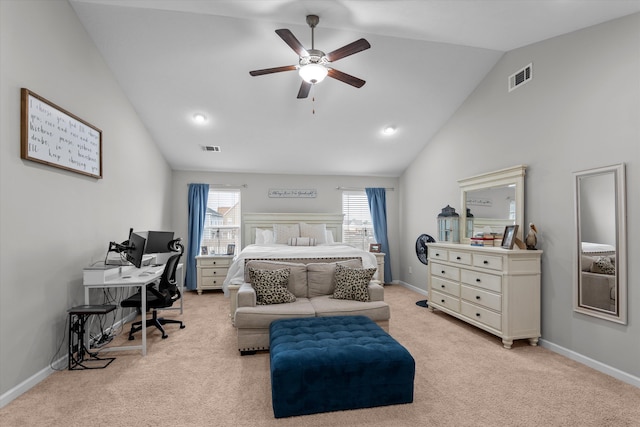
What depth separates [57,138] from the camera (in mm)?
2805

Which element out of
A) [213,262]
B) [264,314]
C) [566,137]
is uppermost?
[566,137]

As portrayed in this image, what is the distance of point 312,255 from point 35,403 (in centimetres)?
310

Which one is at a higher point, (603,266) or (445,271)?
(603,266)

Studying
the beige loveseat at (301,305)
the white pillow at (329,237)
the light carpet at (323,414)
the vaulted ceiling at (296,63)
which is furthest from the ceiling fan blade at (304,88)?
the white pillow at (329,237)

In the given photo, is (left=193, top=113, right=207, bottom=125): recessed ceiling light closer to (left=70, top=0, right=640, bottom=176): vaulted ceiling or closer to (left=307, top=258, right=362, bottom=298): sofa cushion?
(left=70, top=0, right=640, bottom=176): vaulted ceiling

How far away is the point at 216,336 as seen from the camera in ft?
11.8

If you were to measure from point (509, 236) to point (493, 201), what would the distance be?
2.22 feet

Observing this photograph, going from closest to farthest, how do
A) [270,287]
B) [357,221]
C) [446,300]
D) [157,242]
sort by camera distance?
[270,287] → [446,300] → [157,242] → [357,221]

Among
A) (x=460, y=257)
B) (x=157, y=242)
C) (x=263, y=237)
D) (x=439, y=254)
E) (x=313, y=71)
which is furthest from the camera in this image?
(x=263, y=237)

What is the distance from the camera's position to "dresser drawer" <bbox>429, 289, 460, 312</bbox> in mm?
3996

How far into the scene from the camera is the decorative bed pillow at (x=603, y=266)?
2.70 metres

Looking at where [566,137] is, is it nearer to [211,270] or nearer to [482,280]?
[482,280]

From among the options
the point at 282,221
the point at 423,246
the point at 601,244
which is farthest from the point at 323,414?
the point at 282,221

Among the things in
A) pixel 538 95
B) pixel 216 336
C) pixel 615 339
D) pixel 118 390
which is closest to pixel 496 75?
pixel 538 95
